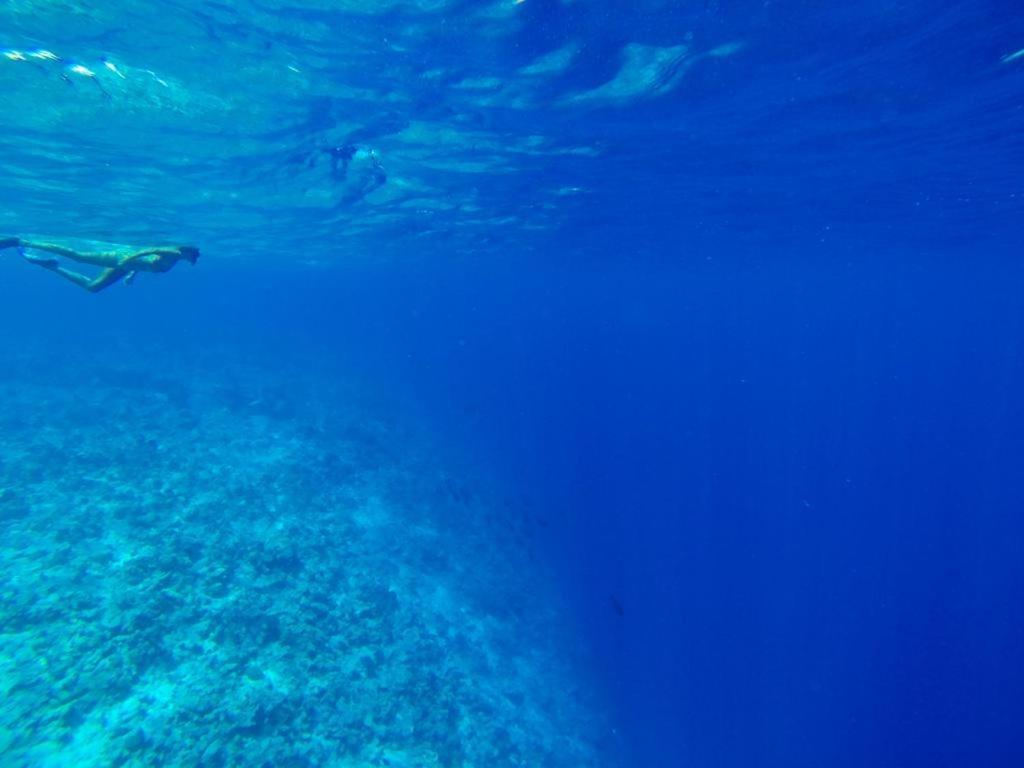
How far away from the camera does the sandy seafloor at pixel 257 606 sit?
10219 mm

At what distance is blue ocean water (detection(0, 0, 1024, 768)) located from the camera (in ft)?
35.6

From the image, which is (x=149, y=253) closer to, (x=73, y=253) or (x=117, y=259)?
(x=117, y=259)

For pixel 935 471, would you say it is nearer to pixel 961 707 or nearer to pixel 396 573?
pixel 961 707

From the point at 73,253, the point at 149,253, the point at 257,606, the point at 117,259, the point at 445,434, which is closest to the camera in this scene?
the point at 149,253

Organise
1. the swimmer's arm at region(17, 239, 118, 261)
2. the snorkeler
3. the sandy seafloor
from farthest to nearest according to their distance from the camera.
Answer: the sandy seafloor < the swimmer's arm at region(17, 239, 118, 261) < the snorkeler

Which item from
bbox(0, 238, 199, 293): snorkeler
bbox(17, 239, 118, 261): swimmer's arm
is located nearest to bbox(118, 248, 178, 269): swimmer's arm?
bbox(0, 238, 199, 293): snorkeler

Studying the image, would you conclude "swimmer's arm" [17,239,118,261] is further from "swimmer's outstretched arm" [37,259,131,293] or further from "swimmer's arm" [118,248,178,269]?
"swimmer's arm" [118,248,178,269]

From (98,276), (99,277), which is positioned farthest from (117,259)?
(99,277)

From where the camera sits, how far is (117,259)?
8.14 metres

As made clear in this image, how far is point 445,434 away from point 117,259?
2841 cm

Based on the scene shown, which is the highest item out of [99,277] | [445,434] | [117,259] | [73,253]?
[73,253]

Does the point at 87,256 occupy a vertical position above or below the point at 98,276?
above

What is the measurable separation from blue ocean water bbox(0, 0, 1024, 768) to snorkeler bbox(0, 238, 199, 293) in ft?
16.4

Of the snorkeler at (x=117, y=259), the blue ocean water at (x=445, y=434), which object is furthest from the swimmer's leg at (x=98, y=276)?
the blue ocean water at (x=445, y=434)
